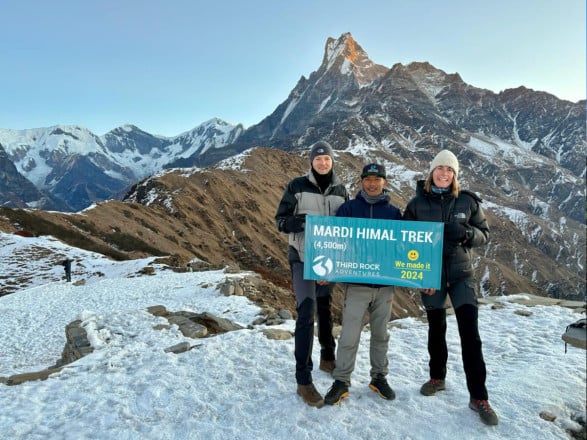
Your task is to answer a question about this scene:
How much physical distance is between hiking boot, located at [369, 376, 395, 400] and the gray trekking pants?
0.10 m

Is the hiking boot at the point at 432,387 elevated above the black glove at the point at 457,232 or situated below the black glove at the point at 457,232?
below

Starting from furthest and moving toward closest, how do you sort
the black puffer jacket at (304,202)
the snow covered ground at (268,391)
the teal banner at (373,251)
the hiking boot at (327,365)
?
the hiking boot at (327,365)
the black puffer jacket at (304,202)
the teal banner at (373,251)
the snow covered ground at (268,391)

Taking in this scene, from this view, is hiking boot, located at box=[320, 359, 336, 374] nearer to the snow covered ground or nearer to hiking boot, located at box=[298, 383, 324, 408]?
the snow covered ground

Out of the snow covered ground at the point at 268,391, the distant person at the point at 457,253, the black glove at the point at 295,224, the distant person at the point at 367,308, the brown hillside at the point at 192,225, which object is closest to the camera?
the snow covered ground at the point at 268,391

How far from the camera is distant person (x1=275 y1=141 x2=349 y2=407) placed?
6.12 meters

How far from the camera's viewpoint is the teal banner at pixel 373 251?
5.73 m

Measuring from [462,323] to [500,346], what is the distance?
13.7ft

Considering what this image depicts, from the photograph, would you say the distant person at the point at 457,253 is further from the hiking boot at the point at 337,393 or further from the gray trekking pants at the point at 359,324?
the hiking boot at the point at 337,393

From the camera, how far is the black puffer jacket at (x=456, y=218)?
18.8ft

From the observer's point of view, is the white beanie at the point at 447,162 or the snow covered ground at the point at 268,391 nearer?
the snow covered ground at the point at 268,391

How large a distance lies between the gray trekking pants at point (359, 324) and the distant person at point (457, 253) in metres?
0.71

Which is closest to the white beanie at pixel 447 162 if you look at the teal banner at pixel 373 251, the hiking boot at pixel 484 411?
the teal banner at pixel 373 251

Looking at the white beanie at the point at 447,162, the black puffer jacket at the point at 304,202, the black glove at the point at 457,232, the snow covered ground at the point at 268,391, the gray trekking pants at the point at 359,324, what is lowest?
the snow covered ground at the point at 268,391

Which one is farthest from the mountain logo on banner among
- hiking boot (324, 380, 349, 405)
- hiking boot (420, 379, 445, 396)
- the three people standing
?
hiking boot (420, 379, 445, 396)
